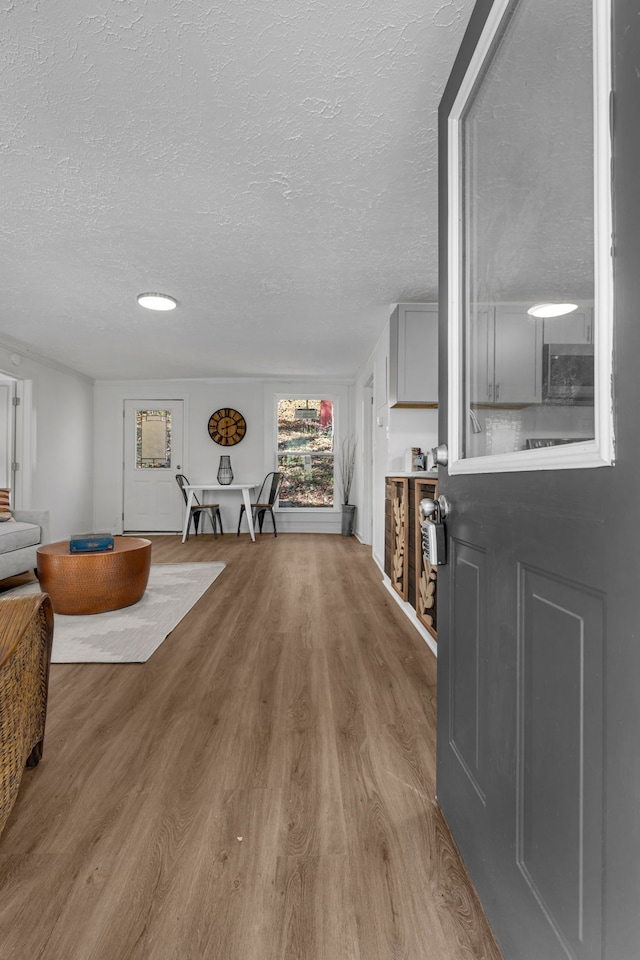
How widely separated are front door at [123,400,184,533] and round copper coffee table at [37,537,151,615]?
13.3 ft

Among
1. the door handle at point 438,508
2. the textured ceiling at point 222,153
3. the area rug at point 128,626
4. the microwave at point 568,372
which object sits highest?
the textured ceiling at point 222,153

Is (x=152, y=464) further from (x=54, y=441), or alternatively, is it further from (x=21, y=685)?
(x=21, y=685)

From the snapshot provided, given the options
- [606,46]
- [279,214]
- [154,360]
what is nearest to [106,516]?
[154,360]

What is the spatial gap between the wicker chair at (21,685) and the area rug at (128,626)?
2.95 feet

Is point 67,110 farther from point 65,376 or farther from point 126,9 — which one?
point 65,376

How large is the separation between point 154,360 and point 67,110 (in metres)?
4.21

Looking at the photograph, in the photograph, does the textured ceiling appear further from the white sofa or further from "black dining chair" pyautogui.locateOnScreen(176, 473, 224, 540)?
"black dining chair" pyautogui.locateOnScreen(176, 473, 224, 540)

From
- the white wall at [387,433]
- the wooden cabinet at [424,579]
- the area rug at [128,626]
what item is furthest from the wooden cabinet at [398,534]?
the area rug at [128,626]

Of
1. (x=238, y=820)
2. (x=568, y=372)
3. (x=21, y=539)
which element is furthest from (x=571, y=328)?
(x=21, y=539)

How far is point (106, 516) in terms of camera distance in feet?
23.5

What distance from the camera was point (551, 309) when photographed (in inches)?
31.3

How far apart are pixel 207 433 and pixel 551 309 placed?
6.61 meters

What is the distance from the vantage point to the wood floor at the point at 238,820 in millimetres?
939

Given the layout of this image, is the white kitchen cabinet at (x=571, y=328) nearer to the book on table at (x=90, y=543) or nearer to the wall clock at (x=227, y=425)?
the book on table at (x=90, y=543)
